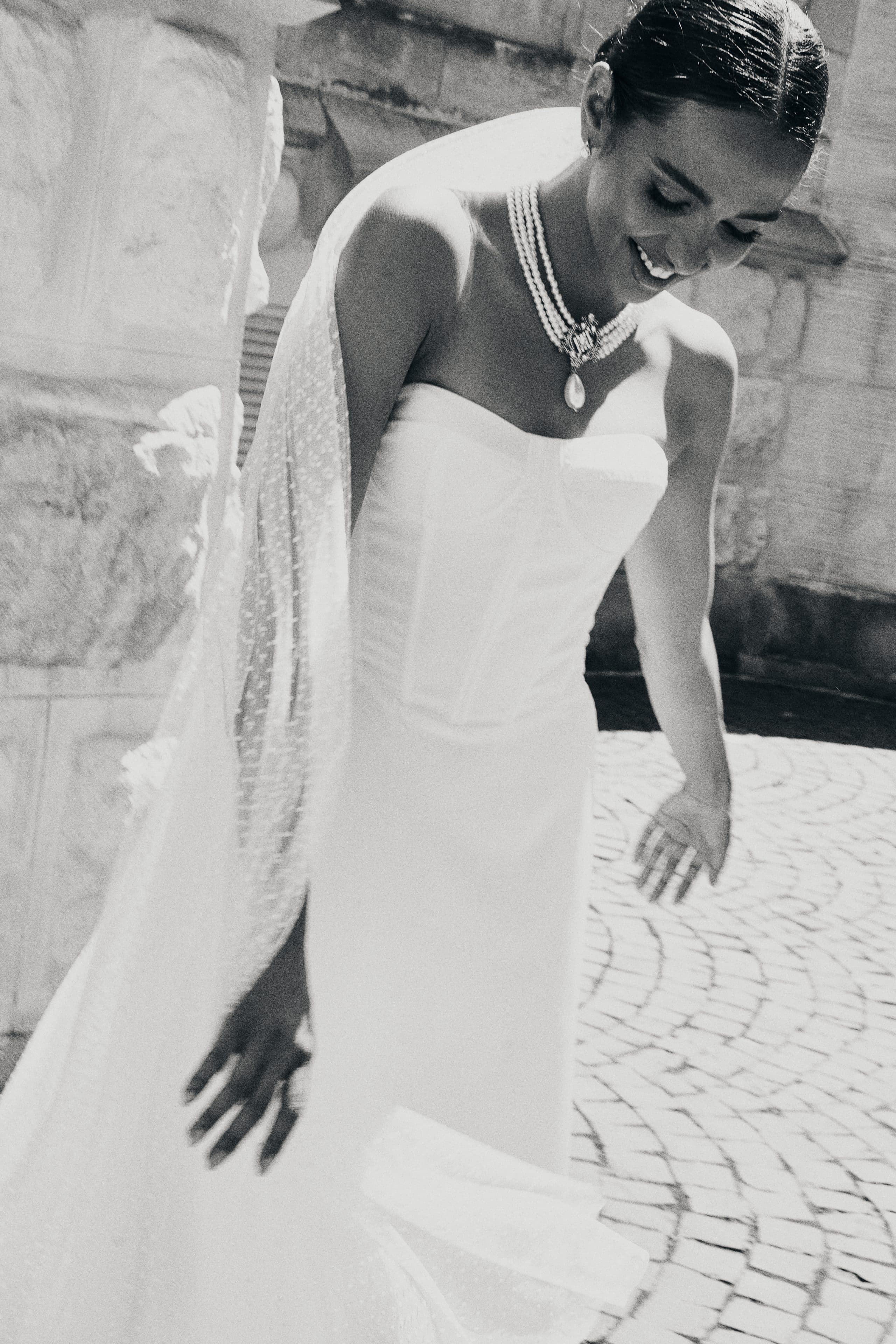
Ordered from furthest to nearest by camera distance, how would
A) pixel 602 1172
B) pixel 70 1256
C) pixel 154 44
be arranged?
pixel 602 1172 → pixel 154 44 → pixel 70 1256

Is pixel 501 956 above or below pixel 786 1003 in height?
above

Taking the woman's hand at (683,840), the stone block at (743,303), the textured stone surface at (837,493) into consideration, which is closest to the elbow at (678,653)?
the woman's hand at (683,840)

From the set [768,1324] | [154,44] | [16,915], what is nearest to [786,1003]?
[768,1324]

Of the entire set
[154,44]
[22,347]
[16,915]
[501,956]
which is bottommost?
[16,915]

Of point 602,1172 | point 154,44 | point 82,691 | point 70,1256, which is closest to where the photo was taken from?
point 70,1256

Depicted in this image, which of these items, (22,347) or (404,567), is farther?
(22,347)

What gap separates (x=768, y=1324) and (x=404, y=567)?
1658 millimetres

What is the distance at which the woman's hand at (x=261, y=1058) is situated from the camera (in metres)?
1.68

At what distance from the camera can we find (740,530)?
31.1 feet

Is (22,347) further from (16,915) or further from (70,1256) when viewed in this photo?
(70,1256)

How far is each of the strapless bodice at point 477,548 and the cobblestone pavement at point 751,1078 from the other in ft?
4.26

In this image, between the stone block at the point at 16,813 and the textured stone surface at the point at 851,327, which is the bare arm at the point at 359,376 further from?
the textured stone surface at the point at 851,327

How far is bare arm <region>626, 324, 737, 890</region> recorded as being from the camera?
93.1 inches

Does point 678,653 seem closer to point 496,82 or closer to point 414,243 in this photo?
point 414,243
